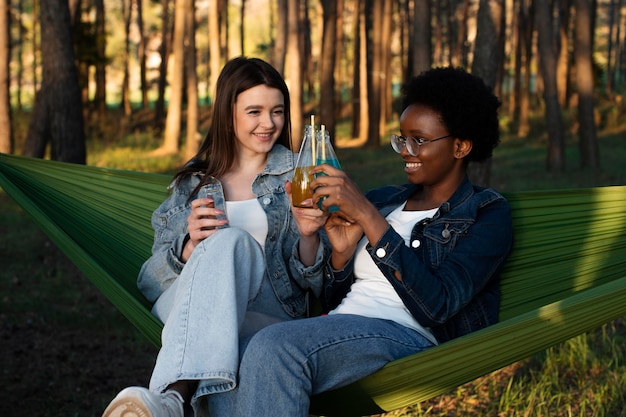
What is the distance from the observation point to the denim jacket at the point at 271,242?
2.66m

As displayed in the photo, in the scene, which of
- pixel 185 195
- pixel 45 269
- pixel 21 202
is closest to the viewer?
pixel 185 195

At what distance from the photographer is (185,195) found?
3.00 m

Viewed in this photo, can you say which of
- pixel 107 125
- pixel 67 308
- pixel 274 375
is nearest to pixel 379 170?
pixel 107 125

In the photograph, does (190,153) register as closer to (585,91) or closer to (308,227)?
(585,91)

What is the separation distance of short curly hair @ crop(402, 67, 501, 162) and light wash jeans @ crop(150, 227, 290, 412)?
69 centimetres

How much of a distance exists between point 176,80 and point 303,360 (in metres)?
12.6

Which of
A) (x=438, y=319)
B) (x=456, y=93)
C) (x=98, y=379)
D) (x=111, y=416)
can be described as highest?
(x=456, y=93)

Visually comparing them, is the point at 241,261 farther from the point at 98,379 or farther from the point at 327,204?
the point at 98,379

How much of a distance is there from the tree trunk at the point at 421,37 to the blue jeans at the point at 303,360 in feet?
20.4

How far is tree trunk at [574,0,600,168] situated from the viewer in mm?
12398

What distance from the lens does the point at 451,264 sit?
2.36 meters

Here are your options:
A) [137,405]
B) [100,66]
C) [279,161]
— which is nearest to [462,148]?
[279,161]

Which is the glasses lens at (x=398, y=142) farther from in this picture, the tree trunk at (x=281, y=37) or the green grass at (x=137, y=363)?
the tree trunk at (x=281, y=37)

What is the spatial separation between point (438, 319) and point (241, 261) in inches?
22.1
